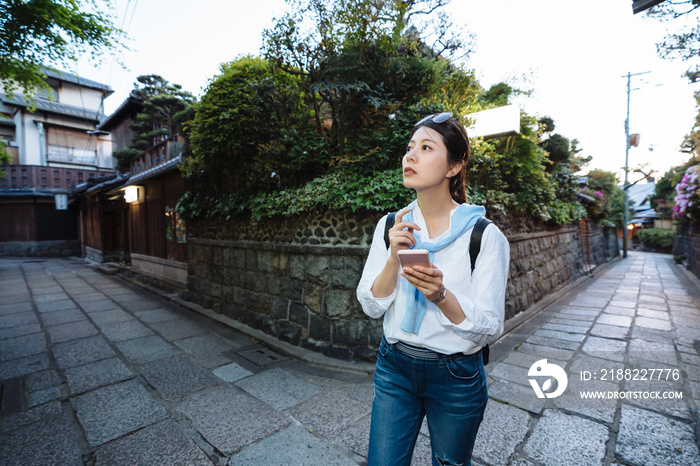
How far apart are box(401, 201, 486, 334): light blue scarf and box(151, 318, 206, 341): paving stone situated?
504cm

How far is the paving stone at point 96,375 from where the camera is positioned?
140 inches

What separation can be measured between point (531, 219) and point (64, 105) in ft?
93.2

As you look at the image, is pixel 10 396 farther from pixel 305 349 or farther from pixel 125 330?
pixel 305 349

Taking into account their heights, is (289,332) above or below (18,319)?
above

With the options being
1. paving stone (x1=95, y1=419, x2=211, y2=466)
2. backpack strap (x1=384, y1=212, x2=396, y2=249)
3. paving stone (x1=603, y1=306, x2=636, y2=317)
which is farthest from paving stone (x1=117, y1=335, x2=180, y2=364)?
paving stone (x1=603, y1=306, x2=636, y2=317)

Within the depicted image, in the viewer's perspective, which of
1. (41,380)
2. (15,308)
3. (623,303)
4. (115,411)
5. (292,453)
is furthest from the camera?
(623,303)

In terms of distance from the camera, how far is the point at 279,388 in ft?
11.4

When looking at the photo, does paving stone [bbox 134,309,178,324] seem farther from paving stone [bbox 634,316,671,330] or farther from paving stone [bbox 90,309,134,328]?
paving stone [bbox 634,316,671,330]

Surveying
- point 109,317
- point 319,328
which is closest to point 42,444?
point 319,328

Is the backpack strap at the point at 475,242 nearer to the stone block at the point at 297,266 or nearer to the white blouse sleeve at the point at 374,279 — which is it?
the white blouse sleeve at the point at 374,279

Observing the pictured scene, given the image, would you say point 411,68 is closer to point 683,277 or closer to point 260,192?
point 260,192

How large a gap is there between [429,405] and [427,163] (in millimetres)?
1062

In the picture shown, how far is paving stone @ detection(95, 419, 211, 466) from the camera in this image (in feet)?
7.79

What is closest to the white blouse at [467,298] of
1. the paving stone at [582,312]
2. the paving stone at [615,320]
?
the paving stone at [615,320]
